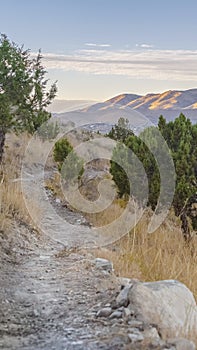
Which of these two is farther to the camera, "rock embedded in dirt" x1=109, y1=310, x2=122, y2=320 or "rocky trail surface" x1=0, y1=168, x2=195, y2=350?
"rock embedded in dirt" x1=109, y1=310, x2=122, y2=320

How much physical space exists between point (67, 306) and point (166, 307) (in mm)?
780

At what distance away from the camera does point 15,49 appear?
33.7 feet

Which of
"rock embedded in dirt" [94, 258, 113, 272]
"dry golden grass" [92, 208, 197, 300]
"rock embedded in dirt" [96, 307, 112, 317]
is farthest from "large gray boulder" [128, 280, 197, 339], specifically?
"rock embedded in dirt" [94, 258, 113, 272]

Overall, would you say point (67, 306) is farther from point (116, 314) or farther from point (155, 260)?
point (155, 260)

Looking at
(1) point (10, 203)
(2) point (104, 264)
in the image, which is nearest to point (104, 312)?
(2) point (104, 264)

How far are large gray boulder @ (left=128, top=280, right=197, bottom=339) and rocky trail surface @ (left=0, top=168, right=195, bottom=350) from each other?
0.22 feet

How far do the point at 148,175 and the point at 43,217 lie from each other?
6.01 feet

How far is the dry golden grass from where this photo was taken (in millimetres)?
4438

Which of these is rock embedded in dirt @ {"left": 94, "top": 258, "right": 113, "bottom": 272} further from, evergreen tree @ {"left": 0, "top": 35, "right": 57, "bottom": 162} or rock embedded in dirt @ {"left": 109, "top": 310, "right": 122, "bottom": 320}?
evergreen tree @ {"left": 0, "top": 35, "right": 57, "bottom": 162}

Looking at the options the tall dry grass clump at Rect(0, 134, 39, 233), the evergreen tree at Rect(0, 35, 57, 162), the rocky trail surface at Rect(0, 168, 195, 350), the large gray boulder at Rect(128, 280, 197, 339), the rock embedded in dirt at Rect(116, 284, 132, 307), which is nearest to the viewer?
the rocky trail surface at Rect(0, 168, 195, 350)

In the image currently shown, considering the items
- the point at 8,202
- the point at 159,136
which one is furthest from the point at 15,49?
the point at 8,202

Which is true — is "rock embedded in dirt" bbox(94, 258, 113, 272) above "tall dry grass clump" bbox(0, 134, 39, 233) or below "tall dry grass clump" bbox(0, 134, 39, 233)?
below

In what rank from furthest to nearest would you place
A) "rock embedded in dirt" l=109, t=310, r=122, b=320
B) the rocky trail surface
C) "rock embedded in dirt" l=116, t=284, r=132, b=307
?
"rock embedded in dirt" l=116, t=284, r=132, b=307, "rock embedded in dirt" l=109, t=310, r=122, b=320, the rocky trail surface

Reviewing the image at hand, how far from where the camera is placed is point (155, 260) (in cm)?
462
